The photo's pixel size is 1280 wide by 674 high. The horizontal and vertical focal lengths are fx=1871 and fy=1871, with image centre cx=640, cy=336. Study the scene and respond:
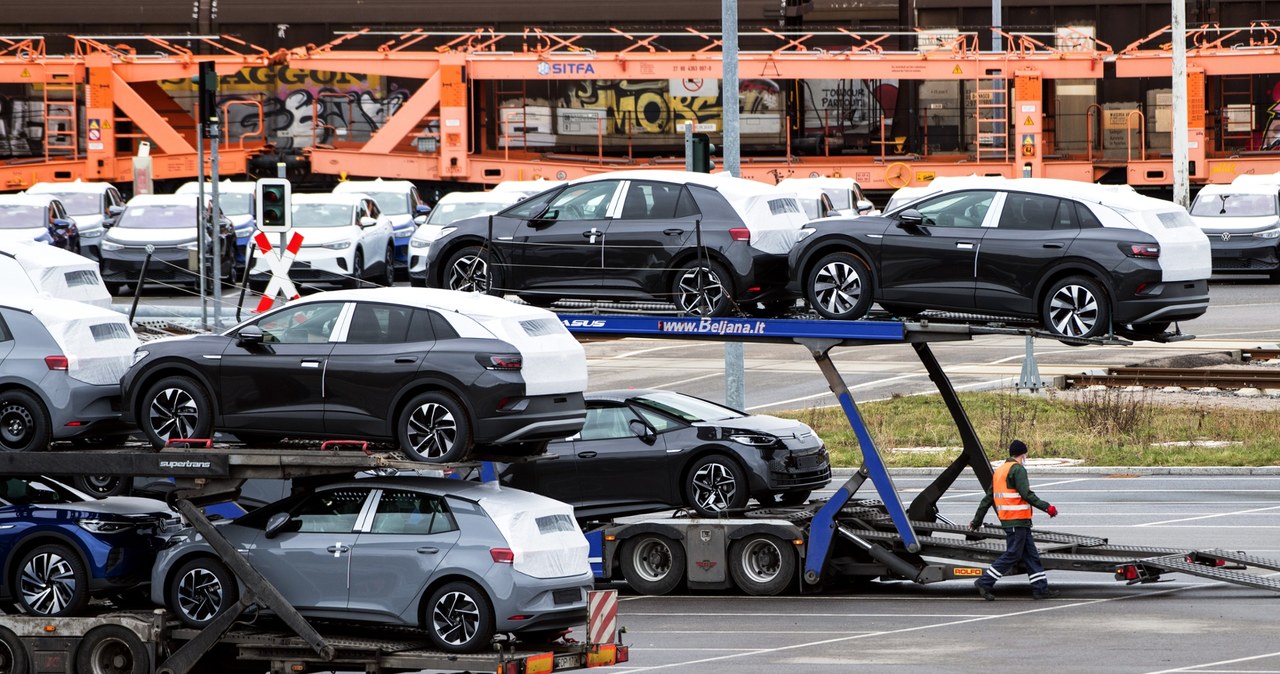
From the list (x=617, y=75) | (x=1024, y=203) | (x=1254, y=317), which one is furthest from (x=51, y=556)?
(x=617, y=75)

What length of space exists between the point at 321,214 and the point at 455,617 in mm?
23338

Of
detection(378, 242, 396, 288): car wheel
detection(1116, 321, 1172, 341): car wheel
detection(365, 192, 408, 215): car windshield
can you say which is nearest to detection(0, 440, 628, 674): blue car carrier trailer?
detection(1116, 321, 1172, 341): car wheel

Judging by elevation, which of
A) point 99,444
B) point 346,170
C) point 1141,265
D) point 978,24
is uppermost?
point 978,24

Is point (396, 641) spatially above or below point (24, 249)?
below

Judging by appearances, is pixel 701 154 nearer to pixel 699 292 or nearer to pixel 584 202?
pixel 584 202

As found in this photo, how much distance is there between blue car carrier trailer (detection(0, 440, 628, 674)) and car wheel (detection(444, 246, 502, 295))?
5291mm

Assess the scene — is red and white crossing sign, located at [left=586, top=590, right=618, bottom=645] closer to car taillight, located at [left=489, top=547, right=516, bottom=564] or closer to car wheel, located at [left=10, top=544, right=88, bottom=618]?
car taillight, located at [left=489, top=547, right=516, bottom=564]

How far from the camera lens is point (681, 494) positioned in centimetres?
1844

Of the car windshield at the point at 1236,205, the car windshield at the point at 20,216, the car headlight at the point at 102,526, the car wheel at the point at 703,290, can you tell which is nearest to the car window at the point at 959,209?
the car wheel at the point at 703,290

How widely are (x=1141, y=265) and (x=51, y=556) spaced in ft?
30.7

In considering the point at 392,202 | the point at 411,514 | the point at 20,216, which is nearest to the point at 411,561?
the point at 411,514

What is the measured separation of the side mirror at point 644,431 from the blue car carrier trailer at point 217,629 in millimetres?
5104

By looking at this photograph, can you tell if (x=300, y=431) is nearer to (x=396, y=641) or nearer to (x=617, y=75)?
(x=396, y=641)

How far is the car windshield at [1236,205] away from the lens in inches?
1435
